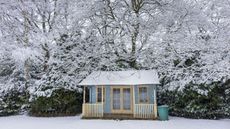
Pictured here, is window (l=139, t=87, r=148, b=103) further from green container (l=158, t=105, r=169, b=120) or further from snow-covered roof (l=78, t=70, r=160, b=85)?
green container (l=158, t=105, r=169, b=120)

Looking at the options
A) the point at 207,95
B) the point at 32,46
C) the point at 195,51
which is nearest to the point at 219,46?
the point at 195,51

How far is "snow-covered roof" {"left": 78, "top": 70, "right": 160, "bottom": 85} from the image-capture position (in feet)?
50.1

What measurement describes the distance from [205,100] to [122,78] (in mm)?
4904

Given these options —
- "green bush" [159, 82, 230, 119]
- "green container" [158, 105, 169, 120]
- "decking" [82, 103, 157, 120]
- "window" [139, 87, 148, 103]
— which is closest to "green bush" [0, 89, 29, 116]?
"decking" [82, 103, 157, 120]

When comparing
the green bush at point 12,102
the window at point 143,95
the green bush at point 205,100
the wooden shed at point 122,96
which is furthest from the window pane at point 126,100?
the green bush at point 12,102

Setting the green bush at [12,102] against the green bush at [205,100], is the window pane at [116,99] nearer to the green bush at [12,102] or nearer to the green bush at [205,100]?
the green bush at [205,100]

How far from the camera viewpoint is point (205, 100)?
49.1ft

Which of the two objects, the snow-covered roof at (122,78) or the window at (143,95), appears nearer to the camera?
the snow-covered roof at (122,78)

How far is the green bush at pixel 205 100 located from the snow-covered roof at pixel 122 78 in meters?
1.90

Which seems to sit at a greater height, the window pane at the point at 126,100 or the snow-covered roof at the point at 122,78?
the snow-covered roof at the point at 122,78

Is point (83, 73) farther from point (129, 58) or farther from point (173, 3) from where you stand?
point (173, 3)

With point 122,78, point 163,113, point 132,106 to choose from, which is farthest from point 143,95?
point 163,113

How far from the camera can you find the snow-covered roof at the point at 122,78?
1528 centimetres

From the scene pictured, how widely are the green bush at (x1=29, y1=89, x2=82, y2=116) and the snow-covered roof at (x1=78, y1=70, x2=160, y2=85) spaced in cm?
178
